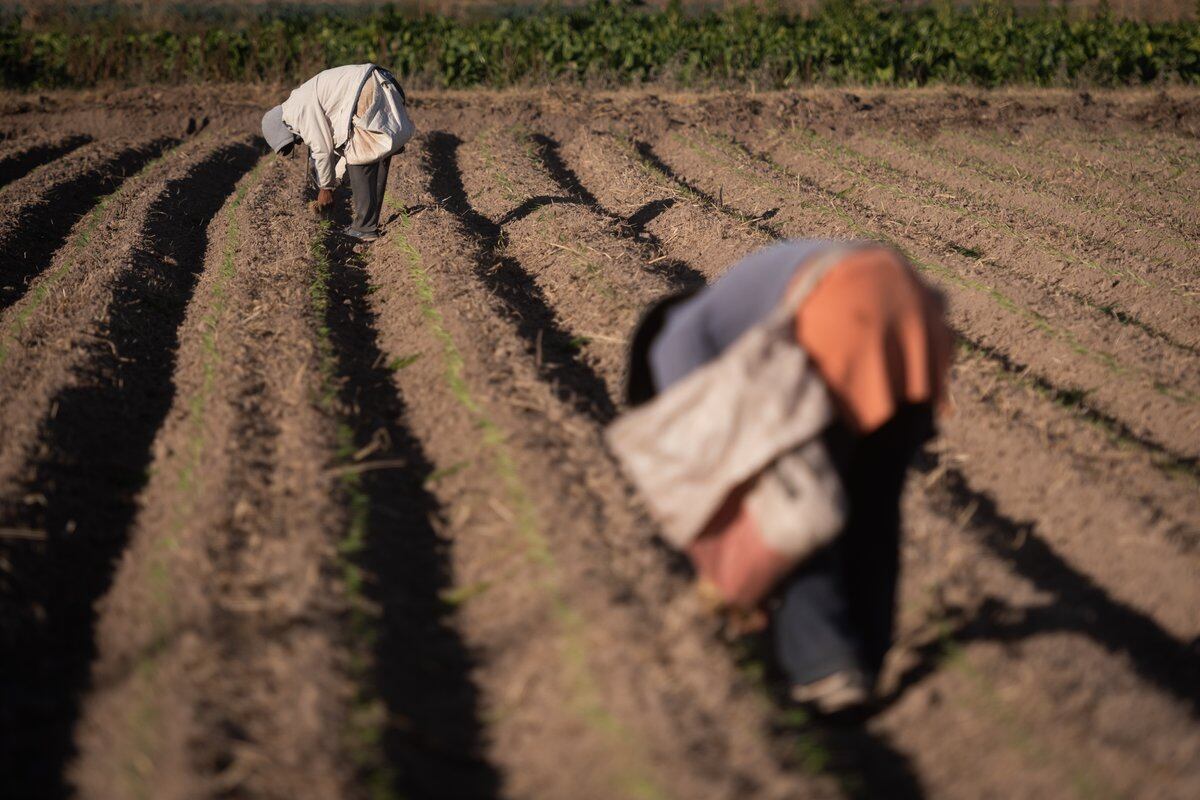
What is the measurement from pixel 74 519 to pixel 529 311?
9.87 ft

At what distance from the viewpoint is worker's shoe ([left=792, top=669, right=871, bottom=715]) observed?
9.21ft

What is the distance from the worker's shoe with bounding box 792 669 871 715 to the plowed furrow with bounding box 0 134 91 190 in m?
Answer: 10.6

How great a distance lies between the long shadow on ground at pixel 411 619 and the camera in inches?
115

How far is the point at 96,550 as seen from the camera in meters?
4.16

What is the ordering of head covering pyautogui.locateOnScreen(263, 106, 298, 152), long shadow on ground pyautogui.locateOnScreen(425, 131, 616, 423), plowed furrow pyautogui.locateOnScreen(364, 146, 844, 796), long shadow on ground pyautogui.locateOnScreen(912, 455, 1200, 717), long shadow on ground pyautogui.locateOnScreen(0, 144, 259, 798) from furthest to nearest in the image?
head covering pyautogui.locateOnScreen(263, 106, 298, 152)
long shadow on ground pyautogui.locateOnScreen(425, 131, 616, 423)
long shadow on ground pyautogui.locateOnScreen(912, 455, 1200, 717)
long shadow on ground pyautogui.locateOnScreen(0, 144, 259, 798)
plowed furrow pyautogui.locateOnScreen(364, 146, 844, 796)

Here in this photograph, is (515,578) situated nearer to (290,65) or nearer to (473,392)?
(473,392)

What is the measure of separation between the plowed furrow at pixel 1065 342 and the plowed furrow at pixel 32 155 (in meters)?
8.31

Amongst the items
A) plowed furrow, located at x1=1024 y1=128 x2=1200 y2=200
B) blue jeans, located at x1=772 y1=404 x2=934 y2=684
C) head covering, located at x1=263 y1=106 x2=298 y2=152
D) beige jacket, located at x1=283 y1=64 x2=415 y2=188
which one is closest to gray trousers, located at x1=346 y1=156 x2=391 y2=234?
beige jacket, located at x1=283 y1=64 x2=415 y2=188

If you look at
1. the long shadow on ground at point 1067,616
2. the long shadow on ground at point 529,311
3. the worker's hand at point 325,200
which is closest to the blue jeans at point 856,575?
the long shadow on ground at point 1067,616

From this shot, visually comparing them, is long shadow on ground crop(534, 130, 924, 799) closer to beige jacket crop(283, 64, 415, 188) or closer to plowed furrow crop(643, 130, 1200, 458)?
plowed furrow crop(643, 130, 1200, 458)

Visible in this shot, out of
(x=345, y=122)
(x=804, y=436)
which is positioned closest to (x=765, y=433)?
(x=804, y=436)

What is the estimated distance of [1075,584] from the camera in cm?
396

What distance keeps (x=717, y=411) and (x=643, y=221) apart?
21.0 feet

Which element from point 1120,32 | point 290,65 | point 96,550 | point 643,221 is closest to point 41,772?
point 96,550
